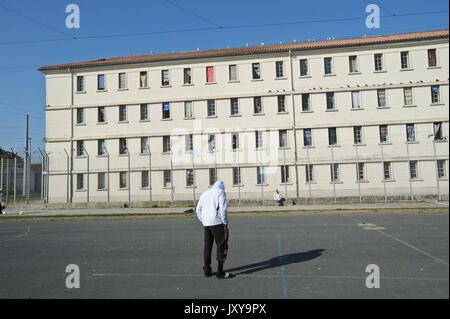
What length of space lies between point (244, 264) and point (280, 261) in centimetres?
81

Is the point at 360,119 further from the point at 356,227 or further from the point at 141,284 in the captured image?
the point at 141,284

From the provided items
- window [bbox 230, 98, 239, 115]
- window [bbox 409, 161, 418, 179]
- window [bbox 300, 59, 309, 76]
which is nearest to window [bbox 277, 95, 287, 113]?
window [bbox 300, 59, 309, 76]

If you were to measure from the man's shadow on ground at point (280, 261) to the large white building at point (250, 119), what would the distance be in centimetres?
2298

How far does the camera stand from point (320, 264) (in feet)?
24.0

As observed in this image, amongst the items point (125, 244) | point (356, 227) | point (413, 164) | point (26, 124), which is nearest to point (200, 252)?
point (125, 244)

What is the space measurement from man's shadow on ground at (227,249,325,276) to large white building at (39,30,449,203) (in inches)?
905

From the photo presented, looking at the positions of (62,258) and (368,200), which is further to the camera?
(368,200)

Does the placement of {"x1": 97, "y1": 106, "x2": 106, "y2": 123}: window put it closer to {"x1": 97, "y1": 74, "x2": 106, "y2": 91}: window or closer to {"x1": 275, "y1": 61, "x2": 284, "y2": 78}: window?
{"x1": 97, "y1": 74, "x2": 106, "y2": 91}: window

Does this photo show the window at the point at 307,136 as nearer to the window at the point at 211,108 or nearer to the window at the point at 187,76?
the window at the point at 211,108

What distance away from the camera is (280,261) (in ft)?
25.6

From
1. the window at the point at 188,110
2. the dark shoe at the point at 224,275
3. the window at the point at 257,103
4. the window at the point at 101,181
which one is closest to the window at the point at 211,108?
the window at the point at 188,110

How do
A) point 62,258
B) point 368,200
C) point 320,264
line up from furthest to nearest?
point 368,200 < point 62,258 < point 320,264

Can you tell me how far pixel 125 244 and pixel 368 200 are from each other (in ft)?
74.2
